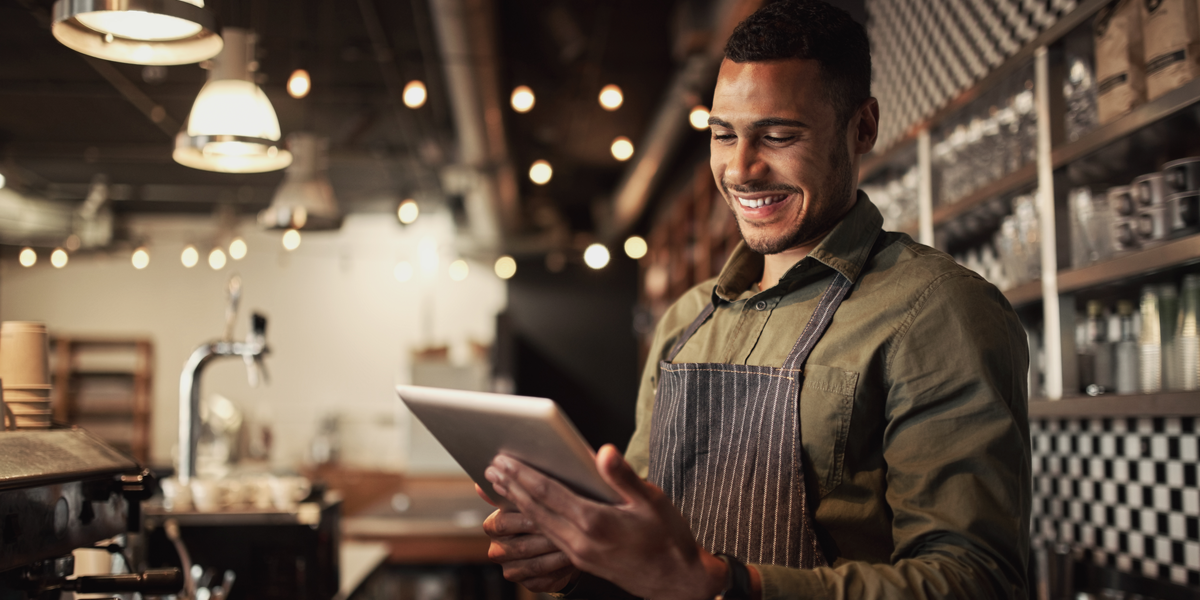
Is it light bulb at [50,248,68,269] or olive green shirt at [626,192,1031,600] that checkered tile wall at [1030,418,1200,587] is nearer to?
olive green shirt at [626,192,1031,600]

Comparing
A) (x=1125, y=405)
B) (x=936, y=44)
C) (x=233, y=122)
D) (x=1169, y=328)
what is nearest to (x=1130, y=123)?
(x=1169, y=328)

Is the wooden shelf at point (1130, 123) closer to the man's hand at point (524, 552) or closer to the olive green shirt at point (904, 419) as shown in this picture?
the olive green shirt at point (904, 419)

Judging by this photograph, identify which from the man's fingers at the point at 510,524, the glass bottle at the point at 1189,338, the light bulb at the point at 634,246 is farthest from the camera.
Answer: the light bulb at the point at 634,246

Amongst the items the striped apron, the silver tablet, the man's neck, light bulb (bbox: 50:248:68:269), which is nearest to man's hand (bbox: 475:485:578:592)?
the silver tablet

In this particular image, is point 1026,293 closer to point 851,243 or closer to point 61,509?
point 851,243

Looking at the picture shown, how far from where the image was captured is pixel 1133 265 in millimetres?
1913

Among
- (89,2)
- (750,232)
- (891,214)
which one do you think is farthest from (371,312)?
(750,232)

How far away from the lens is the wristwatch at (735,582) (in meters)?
1.02

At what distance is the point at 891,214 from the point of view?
136 inches

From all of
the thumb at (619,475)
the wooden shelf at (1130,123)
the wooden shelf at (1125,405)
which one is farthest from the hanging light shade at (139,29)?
the wooden shelf at (1125,405)

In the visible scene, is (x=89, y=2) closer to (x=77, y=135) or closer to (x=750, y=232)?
(x=750, y=232)

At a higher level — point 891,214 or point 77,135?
point 77,135

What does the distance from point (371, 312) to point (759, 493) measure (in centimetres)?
956

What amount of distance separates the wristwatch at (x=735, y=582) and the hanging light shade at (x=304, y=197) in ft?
→ 10.4
